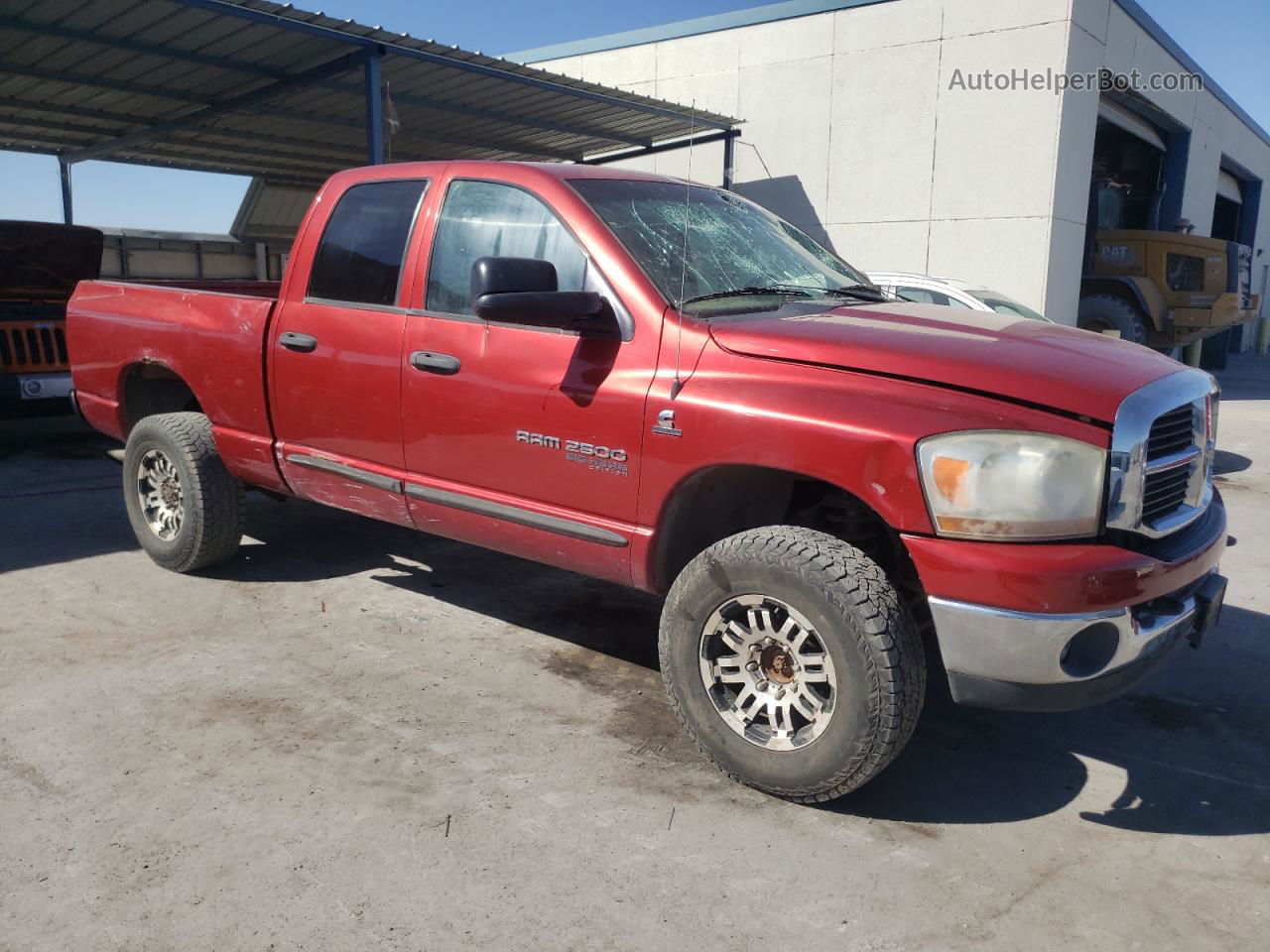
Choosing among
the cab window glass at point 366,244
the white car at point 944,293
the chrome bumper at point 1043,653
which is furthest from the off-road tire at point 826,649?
the white car at point 944,293

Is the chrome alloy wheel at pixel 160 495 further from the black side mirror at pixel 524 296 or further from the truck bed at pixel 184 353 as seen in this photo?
the black side mirror at pixel 524 296

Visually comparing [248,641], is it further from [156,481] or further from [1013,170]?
[1013,170]

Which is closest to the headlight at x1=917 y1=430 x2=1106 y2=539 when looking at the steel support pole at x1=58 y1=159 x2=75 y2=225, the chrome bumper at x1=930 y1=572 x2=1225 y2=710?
the chrome bumper at x1=930 y1=572 x2=1225 y2=710

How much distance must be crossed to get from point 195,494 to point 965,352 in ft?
12.2

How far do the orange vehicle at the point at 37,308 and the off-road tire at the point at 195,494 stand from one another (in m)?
3.58

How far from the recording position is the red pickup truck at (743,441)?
8.69 ft

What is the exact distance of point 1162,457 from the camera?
9.38 feet

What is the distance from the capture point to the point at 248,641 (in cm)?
424

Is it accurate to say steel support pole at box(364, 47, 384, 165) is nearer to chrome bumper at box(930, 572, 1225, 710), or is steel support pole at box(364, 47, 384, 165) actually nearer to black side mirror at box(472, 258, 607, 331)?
black side mirror at box(472, 258, 607, 331)

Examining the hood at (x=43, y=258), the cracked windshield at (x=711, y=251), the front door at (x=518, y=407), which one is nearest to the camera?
the front door at (x=518, y=407)

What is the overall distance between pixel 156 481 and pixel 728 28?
1292 centimetres

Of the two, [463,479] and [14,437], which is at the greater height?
[463,479]

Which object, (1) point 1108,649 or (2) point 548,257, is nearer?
(1) point 1108,649

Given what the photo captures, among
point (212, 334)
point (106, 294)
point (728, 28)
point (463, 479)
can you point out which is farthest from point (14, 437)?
point (728, 28)
